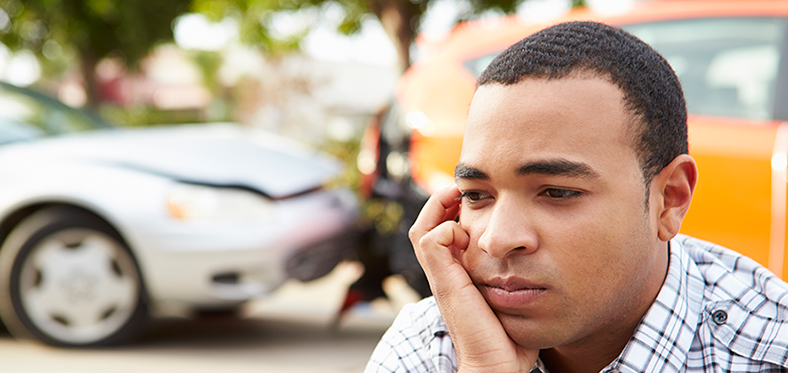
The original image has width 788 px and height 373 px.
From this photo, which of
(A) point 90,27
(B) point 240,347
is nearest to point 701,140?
(B) point 240,347

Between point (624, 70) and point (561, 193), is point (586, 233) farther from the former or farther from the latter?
point (624, 70)

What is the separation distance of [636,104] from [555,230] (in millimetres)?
291

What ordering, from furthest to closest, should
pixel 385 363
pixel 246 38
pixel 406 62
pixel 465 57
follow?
pixel 246 38
pixel 406 62
pixel 465 57
pixel 385 363

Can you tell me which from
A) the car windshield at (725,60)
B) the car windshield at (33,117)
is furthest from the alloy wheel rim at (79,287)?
the car windshield at (725,60)

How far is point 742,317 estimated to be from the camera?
4.27 feet

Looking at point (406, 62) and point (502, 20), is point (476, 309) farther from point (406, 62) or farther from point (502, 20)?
point (406, 62)

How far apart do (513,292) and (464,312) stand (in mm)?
118

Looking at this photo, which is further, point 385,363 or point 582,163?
point 385,363

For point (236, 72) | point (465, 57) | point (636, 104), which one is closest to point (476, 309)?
point (636, 104)

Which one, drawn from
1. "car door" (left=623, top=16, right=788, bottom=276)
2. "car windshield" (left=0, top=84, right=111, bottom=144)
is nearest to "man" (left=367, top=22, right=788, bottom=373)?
"car door" (left=623, top=16, right=788, bottom=276)

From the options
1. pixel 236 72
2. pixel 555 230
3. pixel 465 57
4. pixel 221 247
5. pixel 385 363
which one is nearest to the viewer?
pixel 555 230

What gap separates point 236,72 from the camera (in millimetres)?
32656

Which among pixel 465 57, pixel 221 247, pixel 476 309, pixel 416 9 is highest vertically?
pixel 416 9

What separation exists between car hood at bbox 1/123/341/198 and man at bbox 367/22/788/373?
2.73 metres
